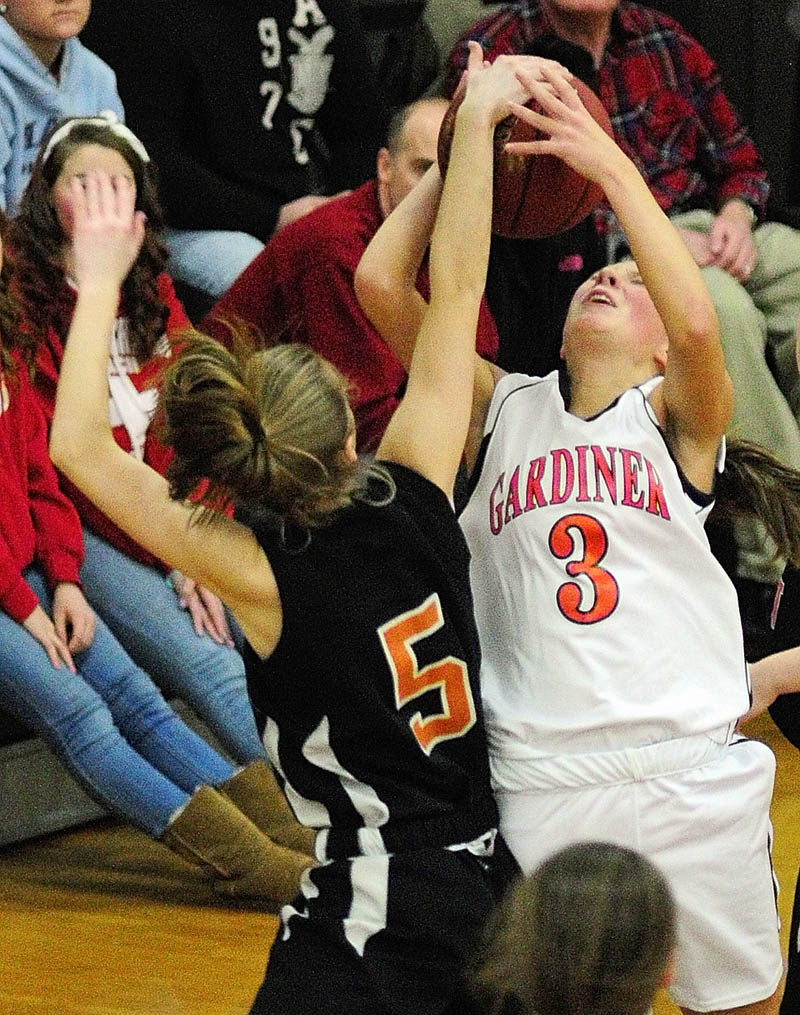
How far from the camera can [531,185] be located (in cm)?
252

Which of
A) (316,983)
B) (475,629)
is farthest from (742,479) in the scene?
(316,983)

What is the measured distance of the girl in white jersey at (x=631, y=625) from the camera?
2.25 metres

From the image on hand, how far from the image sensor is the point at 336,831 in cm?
217

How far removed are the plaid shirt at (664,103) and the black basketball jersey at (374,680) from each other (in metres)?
2.82

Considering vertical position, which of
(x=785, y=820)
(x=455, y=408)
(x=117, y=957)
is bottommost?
(x=785, y=820)

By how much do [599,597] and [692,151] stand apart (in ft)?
9.53

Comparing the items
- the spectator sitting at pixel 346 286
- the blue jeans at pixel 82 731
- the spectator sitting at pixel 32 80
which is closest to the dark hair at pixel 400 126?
the spectator sitting at pixel 346 286

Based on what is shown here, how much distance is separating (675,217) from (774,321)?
1.37 feet

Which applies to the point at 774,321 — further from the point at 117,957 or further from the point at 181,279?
the point at 117,957

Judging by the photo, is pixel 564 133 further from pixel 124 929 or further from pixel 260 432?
pixel 124 929

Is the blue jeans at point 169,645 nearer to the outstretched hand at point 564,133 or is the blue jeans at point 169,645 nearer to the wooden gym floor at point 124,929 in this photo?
the wooden gym floor at point 124,929

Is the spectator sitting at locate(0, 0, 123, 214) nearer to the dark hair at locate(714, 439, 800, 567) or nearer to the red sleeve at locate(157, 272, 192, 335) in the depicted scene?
the red sleeve at locate(157, 272, 192, 335)

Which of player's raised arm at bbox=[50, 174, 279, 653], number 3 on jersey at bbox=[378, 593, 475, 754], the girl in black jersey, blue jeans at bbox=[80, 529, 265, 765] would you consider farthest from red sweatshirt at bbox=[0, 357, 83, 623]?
number 3 on jersey at bbox=[378, 593, 475, 754]

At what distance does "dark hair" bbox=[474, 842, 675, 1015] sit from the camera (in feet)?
5.19
